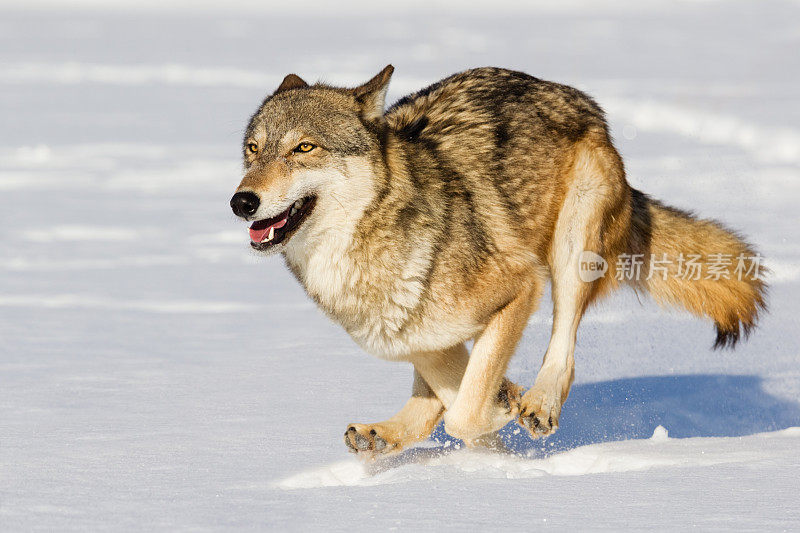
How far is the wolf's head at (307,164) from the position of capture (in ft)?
12.6

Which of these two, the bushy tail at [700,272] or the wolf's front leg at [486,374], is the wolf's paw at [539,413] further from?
the bushy tail at [700,272]

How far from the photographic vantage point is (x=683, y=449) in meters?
4.32

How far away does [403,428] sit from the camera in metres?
4.80

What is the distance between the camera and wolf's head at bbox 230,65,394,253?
3.85 m

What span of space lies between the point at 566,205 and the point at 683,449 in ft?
4.38

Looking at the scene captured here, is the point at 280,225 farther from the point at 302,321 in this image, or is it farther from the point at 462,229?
the point at 302,321

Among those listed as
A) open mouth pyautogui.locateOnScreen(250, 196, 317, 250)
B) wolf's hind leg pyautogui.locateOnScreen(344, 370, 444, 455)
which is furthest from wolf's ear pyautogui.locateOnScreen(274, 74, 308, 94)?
wolf's hind leg pyautogui.locateOnScreen(344, 370, 444, 455)

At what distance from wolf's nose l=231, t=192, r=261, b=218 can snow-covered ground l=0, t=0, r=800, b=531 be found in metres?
1.04

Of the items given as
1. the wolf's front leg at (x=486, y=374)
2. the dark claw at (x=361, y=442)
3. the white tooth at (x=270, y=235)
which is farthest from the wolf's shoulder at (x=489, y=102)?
the dark claw at (x=361, y=442)

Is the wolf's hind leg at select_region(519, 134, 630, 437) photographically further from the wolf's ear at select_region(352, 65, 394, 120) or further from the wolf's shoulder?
the wolf's ear at select_region(352, 65, 394, 120)

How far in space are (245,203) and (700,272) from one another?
9.22 feet

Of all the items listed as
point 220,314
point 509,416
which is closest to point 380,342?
point 509,416

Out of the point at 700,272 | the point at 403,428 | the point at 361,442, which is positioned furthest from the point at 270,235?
the point at 700,272

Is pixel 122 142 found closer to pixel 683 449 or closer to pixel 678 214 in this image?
pixel 678 214
